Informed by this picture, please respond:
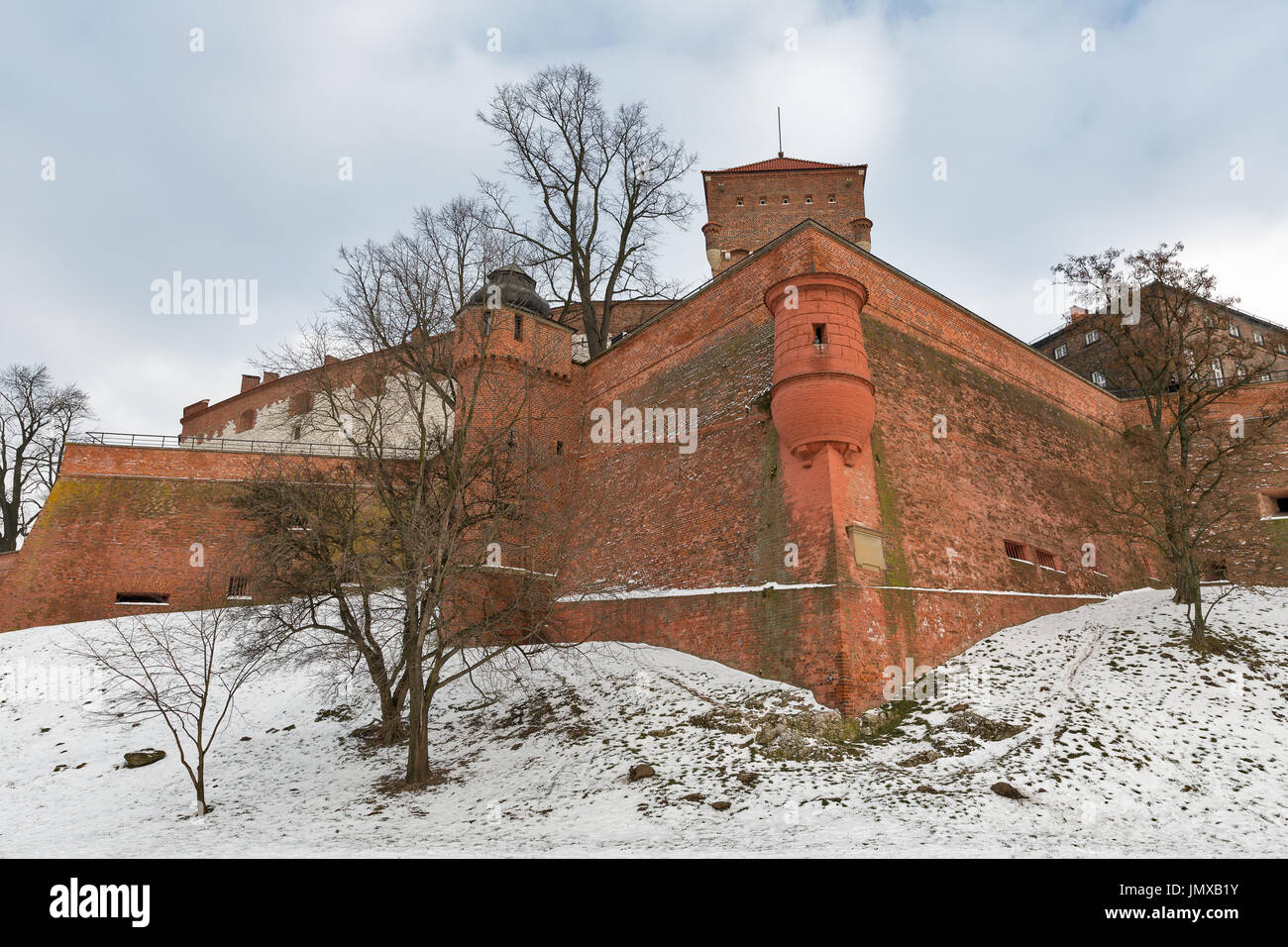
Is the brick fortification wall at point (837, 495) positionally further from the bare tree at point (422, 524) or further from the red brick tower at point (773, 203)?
the red brick tower at point (773, 203)

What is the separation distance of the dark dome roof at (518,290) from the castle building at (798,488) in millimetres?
77

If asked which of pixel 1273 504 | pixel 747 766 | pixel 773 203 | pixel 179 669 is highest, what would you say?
pixel 773 203

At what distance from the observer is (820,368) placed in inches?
547

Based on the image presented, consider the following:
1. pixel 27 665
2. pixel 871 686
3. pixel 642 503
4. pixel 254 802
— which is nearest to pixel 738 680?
pixel 871 686

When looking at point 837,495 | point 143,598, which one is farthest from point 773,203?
point 143,598

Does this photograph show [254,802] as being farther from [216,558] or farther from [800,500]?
[216,558]

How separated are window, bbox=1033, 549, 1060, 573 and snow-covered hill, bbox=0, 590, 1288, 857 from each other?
4.89 feet

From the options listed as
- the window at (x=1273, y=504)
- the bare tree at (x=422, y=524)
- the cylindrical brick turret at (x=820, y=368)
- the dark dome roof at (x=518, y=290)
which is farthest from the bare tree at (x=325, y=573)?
the window at (x=1273, y=504)

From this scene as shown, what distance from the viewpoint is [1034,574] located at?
55.6 ft

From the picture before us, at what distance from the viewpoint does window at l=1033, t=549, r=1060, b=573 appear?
17.3 meters

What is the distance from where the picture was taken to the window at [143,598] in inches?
877

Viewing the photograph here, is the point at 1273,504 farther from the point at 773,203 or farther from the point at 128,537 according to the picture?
the point at 128,537

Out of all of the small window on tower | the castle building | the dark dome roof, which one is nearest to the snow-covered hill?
the castle building

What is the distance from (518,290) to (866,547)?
40.9 ft
